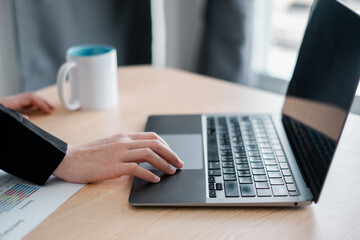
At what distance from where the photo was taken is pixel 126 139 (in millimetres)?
755

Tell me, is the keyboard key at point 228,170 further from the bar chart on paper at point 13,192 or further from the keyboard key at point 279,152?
the bar chart on paper at point 13,192

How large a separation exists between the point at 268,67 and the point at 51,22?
3.78ft

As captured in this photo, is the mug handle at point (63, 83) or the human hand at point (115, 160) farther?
the mug handle at point (63, 83)

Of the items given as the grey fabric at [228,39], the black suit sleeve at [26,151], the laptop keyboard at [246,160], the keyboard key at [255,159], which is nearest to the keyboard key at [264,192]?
the laptop keyboard at [246,160]

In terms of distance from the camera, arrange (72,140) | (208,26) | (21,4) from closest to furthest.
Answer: (72,140) < (21,4) < (208,26)

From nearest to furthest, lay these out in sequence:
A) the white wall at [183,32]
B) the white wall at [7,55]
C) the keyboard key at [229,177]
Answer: the keyboard key at [229,177], the white wall at [7,55], the white wall at [183,32]

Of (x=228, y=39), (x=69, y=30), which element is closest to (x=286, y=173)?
(x=69, y=30)

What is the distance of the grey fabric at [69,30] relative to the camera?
1.38 m

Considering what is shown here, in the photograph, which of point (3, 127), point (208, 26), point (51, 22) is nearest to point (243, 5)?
point (208, 26)

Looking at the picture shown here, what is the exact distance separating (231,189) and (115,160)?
0.21 metres

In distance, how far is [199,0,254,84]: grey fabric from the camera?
1.78m

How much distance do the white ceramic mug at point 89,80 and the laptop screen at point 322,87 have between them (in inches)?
17.7

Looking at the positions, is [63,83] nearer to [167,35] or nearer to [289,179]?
[289,179]

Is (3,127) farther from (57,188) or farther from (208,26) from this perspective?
(208,26)
